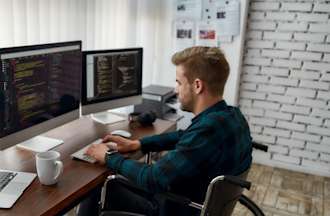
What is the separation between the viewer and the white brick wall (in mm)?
3025

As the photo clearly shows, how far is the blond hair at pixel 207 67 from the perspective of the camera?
1.42 meters

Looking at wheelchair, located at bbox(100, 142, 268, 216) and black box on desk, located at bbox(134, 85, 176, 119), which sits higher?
black box on desk, located at bbox(134, 85, 176, 119)

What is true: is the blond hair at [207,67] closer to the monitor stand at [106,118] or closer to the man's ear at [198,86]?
the man's ear at [198,86]

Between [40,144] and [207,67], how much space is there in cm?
86

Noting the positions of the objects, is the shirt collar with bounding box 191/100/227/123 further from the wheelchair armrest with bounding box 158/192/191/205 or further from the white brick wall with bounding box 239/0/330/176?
the white brick wall with bounding box 239/0/330/176

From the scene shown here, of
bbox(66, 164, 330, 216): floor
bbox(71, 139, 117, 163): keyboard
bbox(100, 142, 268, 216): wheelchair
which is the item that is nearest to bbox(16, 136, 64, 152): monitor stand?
bbox(71, 139, 117, 163): keyboard

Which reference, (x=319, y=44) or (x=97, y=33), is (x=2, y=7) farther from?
(x=319, y=44)

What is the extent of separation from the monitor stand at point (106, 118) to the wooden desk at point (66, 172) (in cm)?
6

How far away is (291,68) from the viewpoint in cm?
315

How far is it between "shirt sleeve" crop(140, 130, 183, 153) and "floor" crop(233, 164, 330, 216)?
1.05 m

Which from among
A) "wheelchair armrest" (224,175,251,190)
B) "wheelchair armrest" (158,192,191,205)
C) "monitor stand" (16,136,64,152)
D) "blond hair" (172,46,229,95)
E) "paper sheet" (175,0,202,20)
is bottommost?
"wheelchair armrest" (158,192,191,205)

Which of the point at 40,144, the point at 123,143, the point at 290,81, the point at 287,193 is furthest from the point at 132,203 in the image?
the point at 290,81

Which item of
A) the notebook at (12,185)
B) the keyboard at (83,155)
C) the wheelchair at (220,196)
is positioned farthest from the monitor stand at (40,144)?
the wheelchair at (220,196)

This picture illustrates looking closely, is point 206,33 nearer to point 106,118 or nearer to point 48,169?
point 106,118
